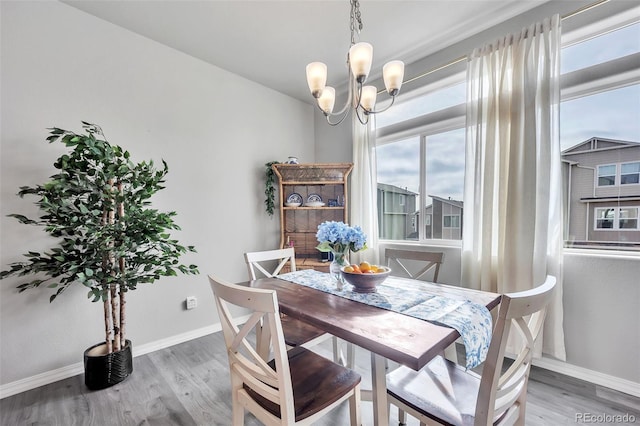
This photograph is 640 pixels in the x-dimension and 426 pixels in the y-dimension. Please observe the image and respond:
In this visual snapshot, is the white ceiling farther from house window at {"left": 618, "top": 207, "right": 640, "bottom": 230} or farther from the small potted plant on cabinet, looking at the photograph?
house window at {"left": 618, "top": 207, "right": 640, "bottom": 230}

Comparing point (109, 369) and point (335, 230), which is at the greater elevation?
point (335, 230)

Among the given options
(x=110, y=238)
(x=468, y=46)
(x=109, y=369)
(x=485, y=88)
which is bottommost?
(x=109, y=369)

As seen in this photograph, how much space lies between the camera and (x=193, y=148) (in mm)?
2715

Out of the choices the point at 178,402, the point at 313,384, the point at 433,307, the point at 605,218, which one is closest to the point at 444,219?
the point at 605,218

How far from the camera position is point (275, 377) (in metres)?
1.03

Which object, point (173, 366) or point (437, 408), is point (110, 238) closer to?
point (173, 366)

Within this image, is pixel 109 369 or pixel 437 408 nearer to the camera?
pixel 437 408

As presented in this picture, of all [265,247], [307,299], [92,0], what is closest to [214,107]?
[92,0]

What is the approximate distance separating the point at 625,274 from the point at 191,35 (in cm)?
384

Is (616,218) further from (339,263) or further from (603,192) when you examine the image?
(339,263)

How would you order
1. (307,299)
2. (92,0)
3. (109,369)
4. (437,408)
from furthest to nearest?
(92,0) → (109,369) → (307,299) → (437,408)

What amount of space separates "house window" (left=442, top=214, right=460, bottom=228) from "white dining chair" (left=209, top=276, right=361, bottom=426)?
6.27 ft

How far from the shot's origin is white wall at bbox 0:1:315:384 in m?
1.87

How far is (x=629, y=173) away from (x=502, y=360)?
76.3 inches
